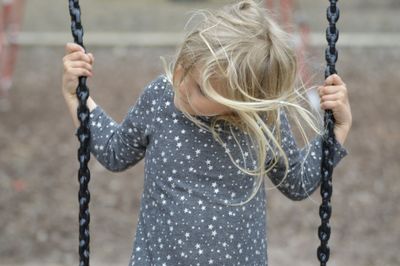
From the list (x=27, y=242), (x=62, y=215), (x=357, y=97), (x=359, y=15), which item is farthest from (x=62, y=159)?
(x=359, y=15)

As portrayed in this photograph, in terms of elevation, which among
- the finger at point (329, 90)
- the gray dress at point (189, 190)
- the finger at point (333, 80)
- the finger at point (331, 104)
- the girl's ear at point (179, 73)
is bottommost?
the gray dress at point (189, 190)

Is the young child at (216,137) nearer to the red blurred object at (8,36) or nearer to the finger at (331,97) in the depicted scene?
the finger at (331,97)

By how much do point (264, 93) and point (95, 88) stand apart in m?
6.21

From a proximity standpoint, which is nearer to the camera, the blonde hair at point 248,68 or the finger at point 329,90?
the blonde hair at point 248,68

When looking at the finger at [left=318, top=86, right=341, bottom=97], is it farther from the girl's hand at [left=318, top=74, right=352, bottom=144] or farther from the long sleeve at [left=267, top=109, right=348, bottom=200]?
the long sleeve at [left=267, top=109, right=348, bottom=200]

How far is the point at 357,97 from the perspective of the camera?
7.77 metres

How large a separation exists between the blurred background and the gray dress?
0.36 meters

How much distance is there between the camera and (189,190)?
6.67ft

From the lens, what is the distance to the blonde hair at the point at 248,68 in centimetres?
191

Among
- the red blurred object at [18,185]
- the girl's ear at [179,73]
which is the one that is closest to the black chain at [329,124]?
the girl's ear at [179,73]

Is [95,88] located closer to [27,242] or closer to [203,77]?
[27,242]

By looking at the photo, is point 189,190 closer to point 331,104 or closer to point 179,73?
point 179,73

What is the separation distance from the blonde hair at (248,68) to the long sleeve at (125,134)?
11cm

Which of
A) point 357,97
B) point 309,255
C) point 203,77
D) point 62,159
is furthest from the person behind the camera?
point 357,97
